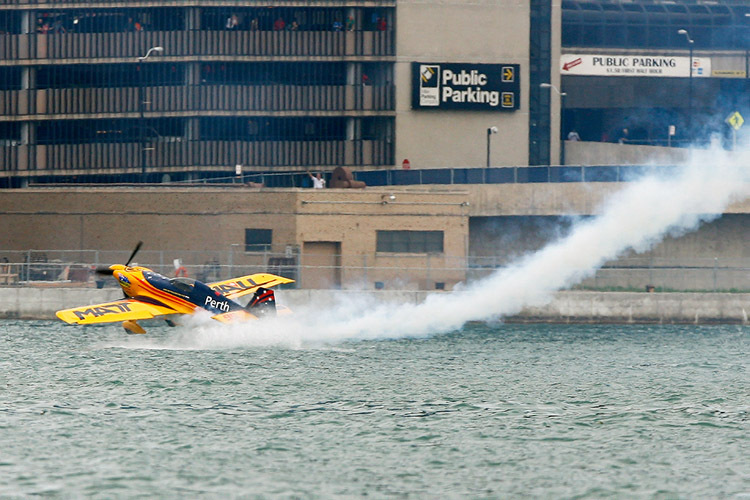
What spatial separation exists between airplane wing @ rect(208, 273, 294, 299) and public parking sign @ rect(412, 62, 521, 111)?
1172 inches

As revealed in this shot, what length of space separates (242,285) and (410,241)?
16054mm

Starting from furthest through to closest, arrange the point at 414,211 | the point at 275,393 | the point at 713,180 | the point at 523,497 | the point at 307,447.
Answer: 1. the point at 414,211
2. the point at 713,180
3. the point at 275,393
4. the point at 307,447
5. the point at 523,497

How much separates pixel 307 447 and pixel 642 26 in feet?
246

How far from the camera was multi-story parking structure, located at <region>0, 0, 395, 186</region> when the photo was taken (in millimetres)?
85812

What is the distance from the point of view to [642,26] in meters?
103

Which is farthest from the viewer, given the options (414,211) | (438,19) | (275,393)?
(438,19)

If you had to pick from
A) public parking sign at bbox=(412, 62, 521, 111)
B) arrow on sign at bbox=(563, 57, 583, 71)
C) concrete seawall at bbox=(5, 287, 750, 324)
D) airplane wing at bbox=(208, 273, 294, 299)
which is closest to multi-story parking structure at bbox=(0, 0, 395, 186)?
public parking sign at bbox=(412, 62, 521, 111)

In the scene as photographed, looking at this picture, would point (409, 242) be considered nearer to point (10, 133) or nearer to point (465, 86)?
point (465, 86)

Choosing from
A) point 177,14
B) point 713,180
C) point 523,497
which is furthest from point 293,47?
point 523,497

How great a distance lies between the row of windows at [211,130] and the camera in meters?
87.6

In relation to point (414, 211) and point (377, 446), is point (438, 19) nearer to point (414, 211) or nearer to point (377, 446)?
point (414, 211)

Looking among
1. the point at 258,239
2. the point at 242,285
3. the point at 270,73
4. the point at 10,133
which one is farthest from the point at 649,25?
the point at 242,285

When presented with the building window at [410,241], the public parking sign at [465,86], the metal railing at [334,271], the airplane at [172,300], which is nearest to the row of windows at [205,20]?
the public parking sign at [465,86]

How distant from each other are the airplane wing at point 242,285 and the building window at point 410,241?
492 inches
